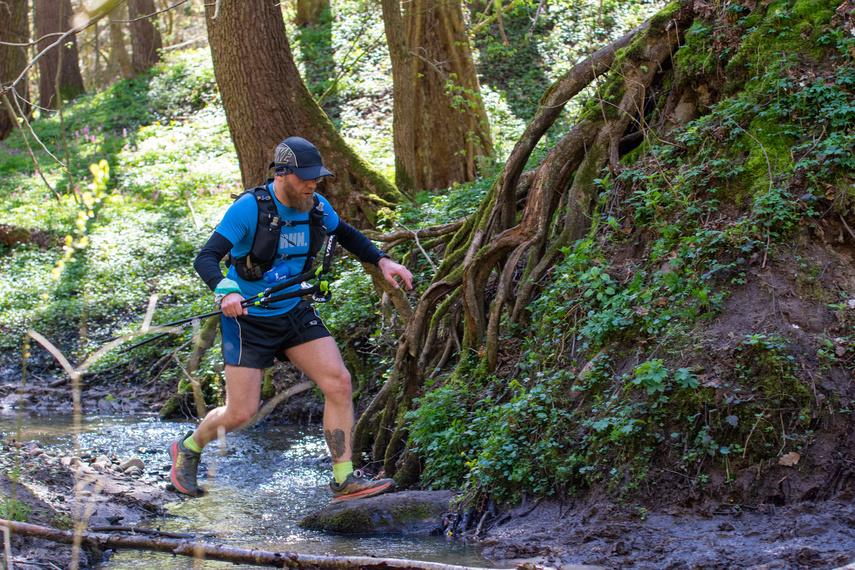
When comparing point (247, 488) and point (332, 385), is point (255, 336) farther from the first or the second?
point (247, 488)

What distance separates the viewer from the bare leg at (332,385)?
475 cm

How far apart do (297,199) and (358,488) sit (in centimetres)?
194

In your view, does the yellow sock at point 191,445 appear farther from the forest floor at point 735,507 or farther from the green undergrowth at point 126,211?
the green undergrowth at point 126,211

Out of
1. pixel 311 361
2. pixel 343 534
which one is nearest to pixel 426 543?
pixel 343 534

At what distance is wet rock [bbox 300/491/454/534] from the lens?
4.39 m

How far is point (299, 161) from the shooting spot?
4.49m

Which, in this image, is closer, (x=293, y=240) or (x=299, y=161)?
(x=299, y=161)

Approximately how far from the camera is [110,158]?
17906 mm

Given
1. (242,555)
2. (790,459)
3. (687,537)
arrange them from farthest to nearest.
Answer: (790,459)
(687,537)
(242,555)

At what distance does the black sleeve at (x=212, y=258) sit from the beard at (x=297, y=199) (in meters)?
0.48

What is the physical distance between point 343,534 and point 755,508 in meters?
2.34

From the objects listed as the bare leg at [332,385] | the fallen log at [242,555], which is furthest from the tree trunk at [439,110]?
the fallen log at [242,555]

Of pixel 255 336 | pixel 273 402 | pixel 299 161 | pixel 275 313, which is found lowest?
pixel 273 402

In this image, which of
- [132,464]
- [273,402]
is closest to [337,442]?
[273,402]
